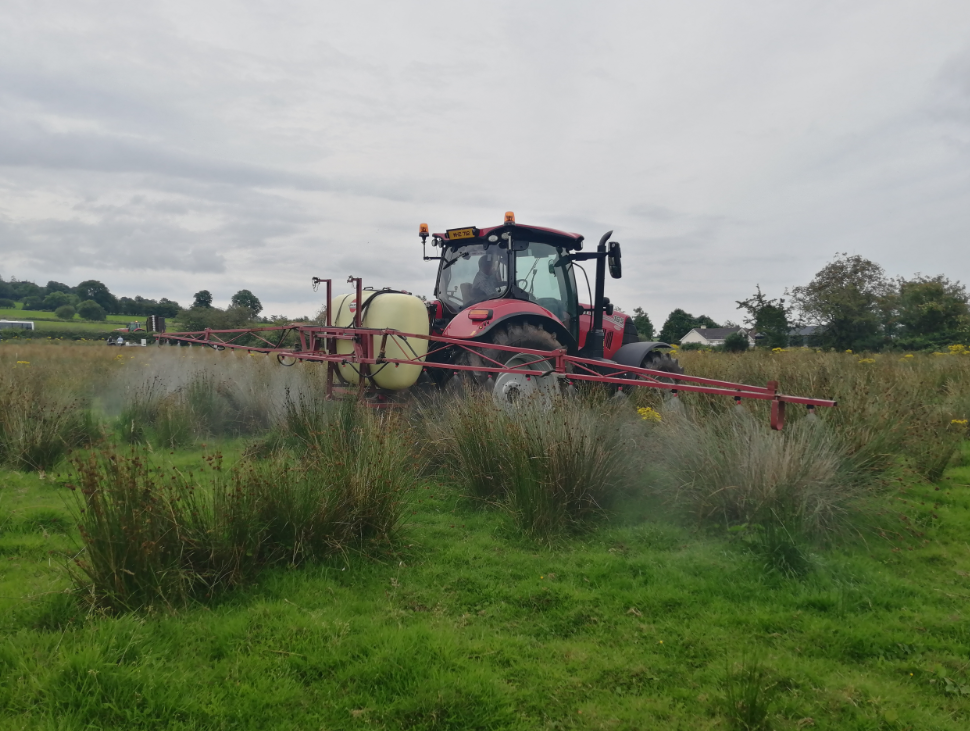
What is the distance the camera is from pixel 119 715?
2414mm

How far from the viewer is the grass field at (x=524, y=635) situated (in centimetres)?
253

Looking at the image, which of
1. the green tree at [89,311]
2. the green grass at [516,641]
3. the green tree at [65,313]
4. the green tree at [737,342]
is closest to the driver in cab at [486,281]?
the green grass at [516,641]

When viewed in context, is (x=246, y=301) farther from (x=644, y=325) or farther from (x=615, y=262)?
(x=644, y=325)

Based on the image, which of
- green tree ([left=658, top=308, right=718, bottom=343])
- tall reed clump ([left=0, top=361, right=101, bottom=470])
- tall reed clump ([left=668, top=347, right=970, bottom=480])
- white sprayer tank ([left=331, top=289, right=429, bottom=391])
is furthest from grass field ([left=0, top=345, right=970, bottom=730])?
green tree ([left=658, top=308, right=718, bottom=343])

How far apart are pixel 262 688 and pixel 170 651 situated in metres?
0.50

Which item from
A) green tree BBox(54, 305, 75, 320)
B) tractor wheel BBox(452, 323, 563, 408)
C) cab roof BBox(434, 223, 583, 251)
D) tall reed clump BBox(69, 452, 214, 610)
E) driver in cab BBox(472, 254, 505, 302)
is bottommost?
tall reed clump BBox(69, 452, 214, 610)

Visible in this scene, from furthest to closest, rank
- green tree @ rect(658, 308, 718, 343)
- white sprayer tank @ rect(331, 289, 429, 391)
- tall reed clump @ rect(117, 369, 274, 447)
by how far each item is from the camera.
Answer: green tree @ rect(658, 308, 718, 343), tall reed clump @ rect(117, 369, 274, 447), white sprayer tank @ rect(331, 289, 429, 391)

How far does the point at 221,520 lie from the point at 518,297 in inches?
188

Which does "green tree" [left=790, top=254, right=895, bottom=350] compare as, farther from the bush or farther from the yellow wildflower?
the bush

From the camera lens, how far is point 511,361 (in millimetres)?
6754

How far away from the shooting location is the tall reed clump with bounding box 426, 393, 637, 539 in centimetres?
443

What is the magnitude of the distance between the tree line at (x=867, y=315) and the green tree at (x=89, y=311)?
89.9ft

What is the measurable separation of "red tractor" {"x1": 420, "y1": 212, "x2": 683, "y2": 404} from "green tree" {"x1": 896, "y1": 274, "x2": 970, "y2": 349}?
1620 cm

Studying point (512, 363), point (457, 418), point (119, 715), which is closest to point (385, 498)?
point (457, 418)
